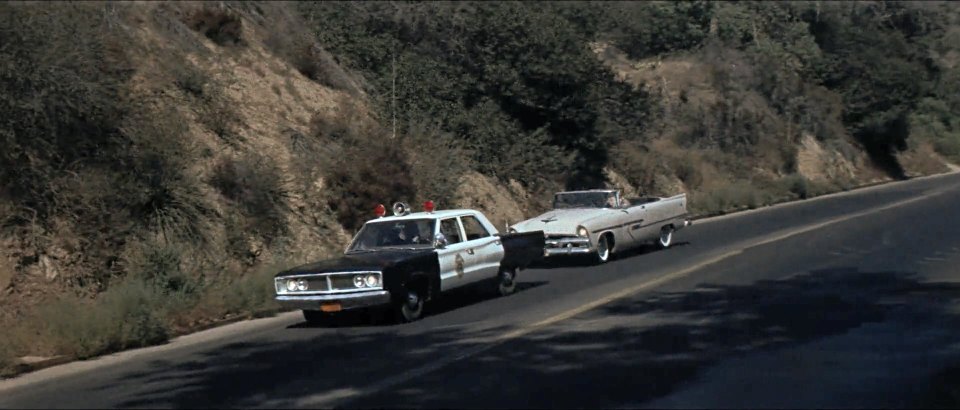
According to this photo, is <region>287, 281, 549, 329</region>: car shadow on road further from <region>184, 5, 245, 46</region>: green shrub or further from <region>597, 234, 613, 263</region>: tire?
<region>184, 5, 245, 46</region>: green shrub

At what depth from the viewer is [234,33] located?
28734mm

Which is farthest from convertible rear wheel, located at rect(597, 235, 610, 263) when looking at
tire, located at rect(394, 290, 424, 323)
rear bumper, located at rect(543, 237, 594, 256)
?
tire, located at rect(394, 290, 424, 323)

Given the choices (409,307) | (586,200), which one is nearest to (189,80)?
(586,200)

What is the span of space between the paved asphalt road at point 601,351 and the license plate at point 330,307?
28cm

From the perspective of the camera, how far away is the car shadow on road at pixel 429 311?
14945 millimetres

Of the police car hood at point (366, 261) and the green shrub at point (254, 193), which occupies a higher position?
the green shrub at point (254, 193)

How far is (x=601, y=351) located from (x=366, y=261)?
4156 millimetres

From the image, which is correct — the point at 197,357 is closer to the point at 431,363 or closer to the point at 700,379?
the point at 431,363

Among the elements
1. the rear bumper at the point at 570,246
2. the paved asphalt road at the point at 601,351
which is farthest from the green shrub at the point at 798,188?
the rear bumper at the point at 570,246

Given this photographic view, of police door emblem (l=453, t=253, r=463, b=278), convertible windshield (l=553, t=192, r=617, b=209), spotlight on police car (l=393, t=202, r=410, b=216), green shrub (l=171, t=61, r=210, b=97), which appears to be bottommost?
police door emblem (l=453, t=253, r=463, b=278)

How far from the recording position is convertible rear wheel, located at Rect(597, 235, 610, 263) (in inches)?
860

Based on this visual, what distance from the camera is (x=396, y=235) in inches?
631

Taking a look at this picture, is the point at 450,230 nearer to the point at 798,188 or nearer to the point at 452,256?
the point at 452,256

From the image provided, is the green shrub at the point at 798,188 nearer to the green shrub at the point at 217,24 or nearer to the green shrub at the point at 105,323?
the green shrub at the point at 217,24
